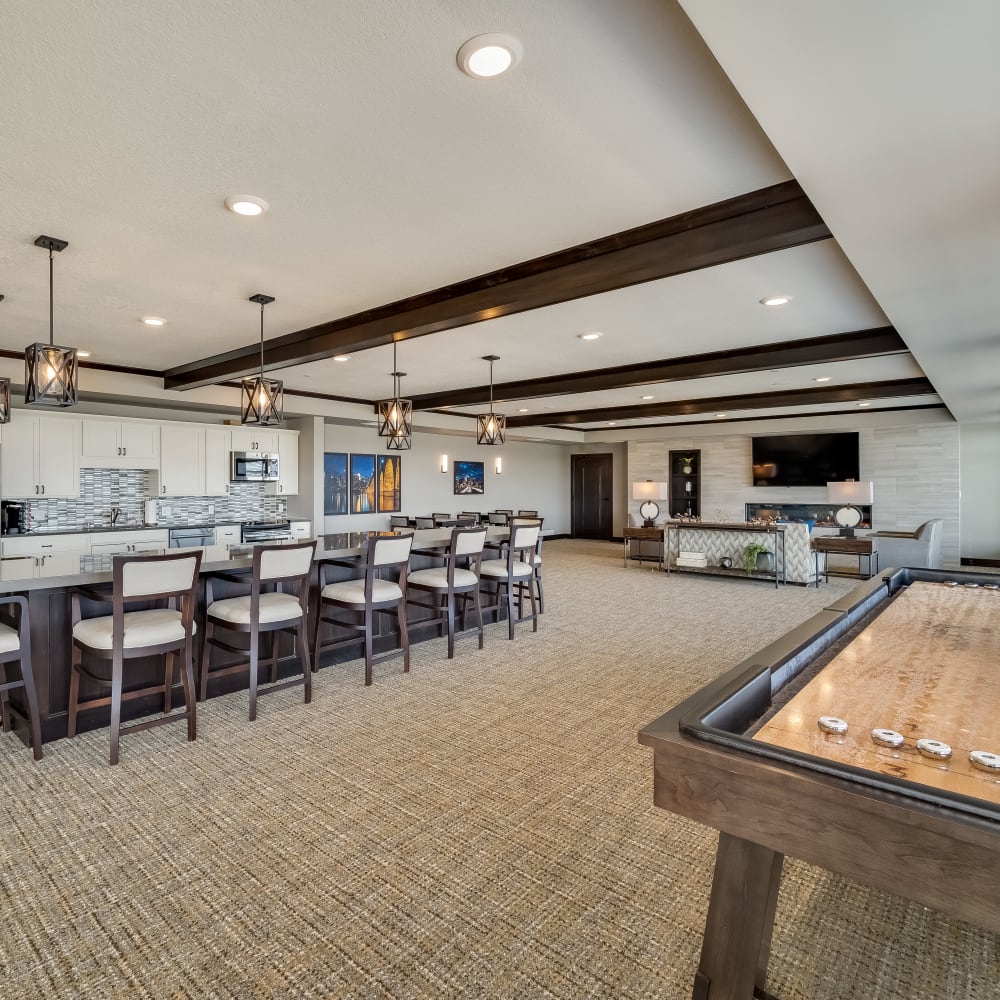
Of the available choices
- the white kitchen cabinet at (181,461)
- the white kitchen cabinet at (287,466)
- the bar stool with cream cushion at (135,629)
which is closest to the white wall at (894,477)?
the white kitchen cabinet at (287,466)

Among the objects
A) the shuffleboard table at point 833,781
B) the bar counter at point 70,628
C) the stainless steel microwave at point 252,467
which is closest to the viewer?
the shuffleboard table at point 833,781

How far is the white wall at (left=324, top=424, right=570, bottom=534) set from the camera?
10433mm

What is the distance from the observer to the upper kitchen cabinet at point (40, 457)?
6.13 metres

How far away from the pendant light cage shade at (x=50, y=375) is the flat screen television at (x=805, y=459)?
444 inches

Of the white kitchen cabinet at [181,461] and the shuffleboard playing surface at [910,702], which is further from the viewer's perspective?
the white kitchen cabinet at [181,461]

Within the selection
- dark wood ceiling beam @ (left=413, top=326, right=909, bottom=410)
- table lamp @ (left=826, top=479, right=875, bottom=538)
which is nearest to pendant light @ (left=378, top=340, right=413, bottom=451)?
dark wood ceiling beam @ (left=413, top=326, right=909, bottom=410)

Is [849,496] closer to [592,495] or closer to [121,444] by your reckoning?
[592,495]

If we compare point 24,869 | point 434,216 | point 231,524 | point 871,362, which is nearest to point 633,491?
point 871,362

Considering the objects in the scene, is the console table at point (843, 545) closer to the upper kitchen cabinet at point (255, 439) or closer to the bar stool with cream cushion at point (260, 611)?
the bar stool with cream cushion at point (260, 611)

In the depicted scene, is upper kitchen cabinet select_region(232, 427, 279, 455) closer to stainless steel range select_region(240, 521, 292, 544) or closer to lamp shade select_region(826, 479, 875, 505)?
Answer: stainless steel range select_region(240, 521, 292, 544)

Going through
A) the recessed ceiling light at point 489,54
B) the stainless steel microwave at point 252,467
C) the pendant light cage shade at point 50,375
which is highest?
the recessed ceiling light at point 489,54

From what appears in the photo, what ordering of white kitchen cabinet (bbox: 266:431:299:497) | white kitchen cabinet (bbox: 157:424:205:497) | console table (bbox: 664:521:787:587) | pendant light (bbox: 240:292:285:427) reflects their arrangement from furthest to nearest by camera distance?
white kitchen cabinet (bbox: 266:431:299:497)
console table (bbox: 664:521:787:587)
white kitchen cabinet (bbox: 157:424:205:497)
pendant light (bbox: 240:292:285:427)

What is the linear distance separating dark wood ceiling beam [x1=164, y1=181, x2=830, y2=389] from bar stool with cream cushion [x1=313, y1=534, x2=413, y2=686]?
5.12 ft

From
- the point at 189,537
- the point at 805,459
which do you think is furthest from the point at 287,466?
the point at 805,459
